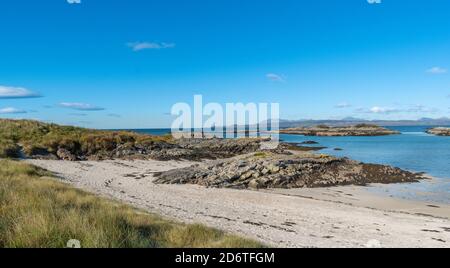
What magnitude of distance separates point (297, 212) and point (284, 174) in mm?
9732

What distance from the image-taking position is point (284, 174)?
26.4m

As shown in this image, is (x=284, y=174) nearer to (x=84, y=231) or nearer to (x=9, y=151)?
(x=84, y=231)

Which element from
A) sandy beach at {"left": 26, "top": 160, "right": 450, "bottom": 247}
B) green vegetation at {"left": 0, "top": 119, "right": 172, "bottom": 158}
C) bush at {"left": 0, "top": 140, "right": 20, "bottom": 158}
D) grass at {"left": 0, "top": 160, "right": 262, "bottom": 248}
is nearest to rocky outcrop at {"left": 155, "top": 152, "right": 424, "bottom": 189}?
sandy beach at {"left": 26, "top": 160, "right": 450, "bottom": 247}

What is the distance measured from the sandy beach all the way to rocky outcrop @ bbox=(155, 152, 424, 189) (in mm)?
1515

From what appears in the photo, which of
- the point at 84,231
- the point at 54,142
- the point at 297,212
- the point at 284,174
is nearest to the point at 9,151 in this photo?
the point at 54,142

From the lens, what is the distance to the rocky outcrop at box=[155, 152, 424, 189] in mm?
25203

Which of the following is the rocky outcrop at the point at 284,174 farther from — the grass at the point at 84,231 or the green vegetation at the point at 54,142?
the grass at the point at 84,231

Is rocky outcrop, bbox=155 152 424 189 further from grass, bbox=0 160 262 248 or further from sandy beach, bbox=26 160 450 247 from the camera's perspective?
grass, bbox=0 160 262 248

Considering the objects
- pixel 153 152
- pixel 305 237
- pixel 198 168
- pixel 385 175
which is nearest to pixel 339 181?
pixel 385 175

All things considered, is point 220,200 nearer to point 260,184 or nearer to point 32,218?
point 260,184

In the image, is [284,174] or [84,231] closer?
[84,231]

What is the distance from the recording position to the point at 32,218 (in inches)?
296
